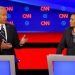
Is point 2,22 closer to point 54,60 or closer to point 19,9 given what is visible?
point 19,9

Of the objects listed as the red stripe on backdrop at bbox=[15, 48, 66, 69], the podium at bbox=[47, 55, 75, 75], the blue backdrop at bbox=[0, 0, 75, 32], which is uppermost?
the blue backdrop at bbox=[0, 0, 75, 32]

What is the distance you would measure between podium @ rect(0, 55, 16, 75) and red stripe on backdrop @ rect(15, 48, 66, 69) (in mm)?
2909

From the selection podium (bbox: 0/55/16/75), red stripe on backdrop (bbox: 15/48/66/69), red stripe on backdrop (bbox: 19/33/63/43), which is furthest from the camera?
red stripe on backdrop (bbox: 15/48/66/69)

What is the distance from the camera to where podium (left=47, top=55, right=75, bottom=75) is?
4.70 feet

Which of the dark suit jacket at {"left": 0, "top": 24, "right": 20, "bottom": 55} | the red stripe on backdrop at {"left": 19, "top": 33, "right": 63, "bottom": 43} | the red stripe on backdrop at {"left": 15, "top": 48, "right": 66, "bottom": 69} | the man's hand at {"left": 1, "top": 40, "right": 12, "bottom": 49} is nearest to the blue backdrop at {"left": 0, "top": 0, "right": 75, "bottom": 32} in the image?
the red stripe on backdrop at {"left": 19, "top": 33, "right": 63, "bottom": 43}

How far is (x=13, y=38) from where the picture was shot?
3.12m

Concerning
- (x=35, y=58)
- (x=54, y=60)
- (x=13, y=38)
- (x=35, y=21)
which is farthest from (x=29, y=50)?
(x=54, y=60)

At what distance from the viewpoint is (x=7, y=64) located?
1437mm

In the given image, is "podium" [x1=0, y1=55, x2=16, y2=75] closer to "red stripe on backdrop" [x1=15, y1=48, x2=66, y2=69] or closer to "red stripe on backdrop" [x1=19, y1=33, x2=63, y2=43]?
"red stripe on backdrop" [x1=19, y1=33, x2=63, y2=43]

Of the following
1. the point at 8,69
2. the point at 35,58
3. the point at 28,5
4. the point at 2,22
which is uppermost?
the point at 28,5

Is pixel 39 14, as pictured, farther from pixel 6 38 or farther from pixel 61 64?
pixel 61 64

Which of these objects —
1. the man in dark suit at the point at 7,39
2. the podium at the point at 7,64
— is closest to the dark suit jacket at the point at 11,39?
the man in dark suit at the point at 7,39

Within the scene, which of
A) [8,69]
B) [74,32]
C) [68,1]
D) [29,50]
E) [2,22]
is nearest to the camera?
[8,69]

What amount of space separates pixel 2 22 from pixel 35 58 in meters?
1.48
